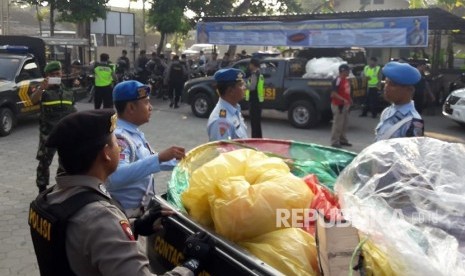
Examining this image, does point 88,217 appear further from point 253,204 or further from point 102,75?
point 102,75

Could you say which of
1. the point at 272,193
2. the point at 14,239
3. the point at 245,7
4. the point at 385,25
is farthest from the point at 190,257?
the point at 245,7

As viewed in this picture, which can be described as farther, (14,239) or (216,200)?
(14,239)

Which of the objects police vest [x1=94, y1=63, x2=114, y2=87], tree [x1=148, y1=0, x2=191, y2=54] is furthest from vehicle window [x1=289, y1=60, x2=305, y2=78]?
tree [x1=148, y1=0, x2=191, y2=54]

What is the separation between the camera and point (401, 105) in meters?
3.71

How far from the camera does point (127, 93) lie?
3.10m

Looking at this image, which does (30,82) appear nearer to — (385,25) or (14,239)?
(14,239)

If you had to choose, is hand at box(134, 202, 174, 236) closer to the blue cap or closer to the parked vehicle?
the blue cap

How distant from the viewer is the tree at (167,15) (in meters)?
20.0

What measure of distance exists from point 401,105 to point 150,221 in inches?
87.3

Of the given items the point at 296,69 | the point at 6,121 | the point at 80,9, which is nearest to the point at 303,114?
the point at 296,69

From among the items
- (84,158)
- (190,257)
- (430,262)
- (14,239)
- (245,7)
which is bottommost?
(14,239)

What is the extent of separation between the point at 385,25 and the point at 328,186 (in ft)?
36.1

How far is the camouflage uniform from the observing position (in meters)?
5.93

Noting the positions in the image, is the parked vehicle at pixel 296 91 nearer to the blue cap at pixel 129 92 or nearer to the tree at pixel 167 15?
the tree at pixel 167 15
